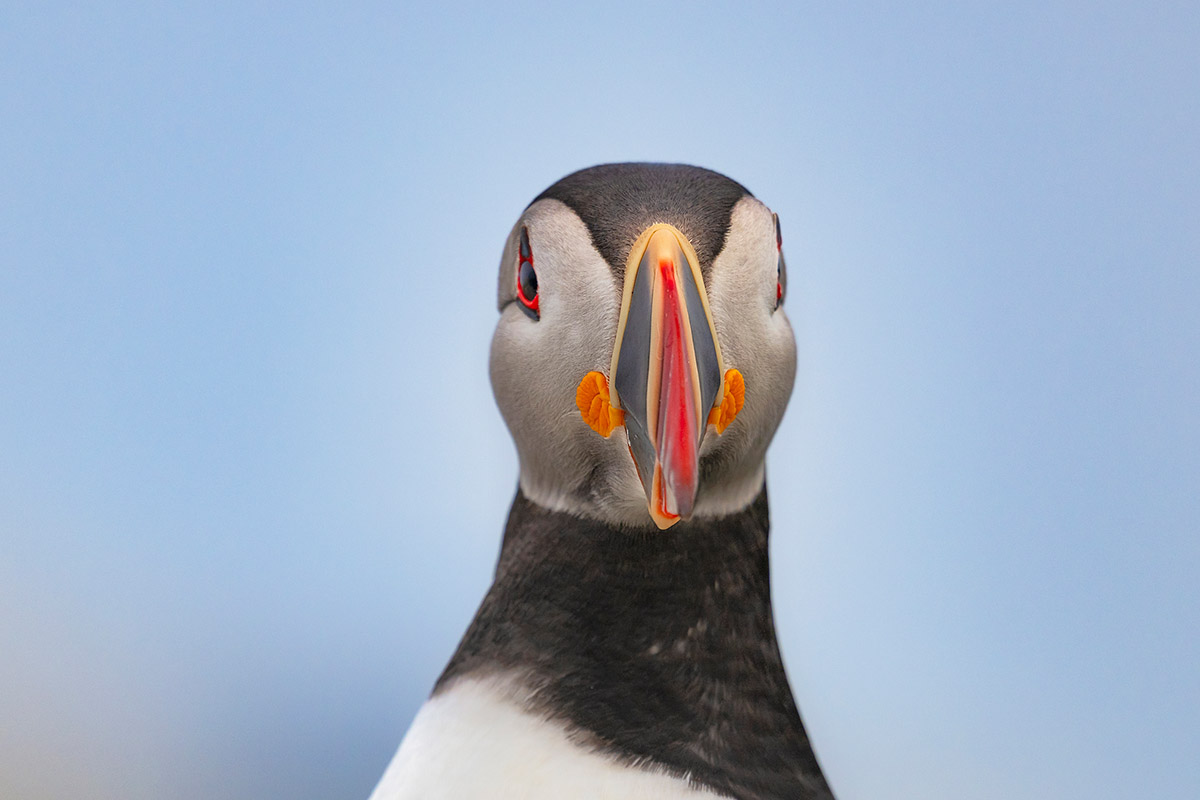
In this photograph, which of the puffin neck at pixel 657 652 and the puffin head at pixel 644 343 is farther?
the puffin neck at pixel 657 652

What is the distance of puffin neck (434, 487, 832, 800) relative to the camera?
1460 mm

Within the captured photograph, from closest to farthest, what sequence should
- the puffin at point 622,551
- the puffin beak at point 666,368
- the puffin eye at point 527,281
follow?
the puffin beak at point 666,368 → the puffin at point 622,551 → the puffin eye at point 527,281

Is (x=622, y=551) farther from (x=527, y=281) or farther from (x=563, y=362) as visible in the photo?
(x=527, y=281)

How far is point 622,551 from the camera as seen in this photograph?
1.50 metres

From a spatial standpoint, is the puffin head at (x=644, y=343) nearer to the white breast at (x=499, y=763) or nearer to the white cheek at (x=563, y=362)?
the white cheek at (x=563, y=362)

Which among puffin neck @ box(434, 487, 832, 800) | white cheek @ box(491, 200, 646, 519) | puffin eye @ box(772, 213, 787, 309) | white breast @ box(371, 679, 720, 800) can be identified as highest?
puffin eye @ box(772, 213, 787, 309)

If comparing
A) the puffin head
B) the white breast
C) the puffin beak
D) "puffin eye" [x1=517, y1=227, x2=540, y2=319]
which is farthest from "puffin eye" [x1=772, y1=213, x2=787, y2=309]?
the white breast

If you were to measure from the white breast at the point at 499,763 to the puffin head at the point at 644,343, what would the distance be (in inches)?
11.5

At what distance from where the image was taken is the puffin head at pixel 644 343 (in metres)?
1.23

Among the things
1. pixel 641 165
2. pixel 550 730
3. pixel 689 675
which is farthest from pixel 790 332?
pixel 550 730

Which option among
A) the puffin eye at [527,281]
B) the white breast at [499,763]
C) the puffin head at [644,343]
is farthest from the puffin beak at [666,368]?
the white breast at [499,763]

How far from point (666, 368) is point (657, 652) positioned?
18.6 inches

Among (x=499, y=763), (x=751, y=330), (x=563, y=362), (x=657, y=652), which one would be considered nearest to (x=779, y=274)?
(x=751, y=330)

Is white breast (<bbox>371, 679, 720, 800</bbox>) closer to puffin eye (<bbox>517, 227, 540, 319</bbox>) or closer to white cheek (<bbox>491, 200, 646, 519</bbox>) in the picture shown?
white cheek (<bbox>491, 200, 646, 519</bbox>)
